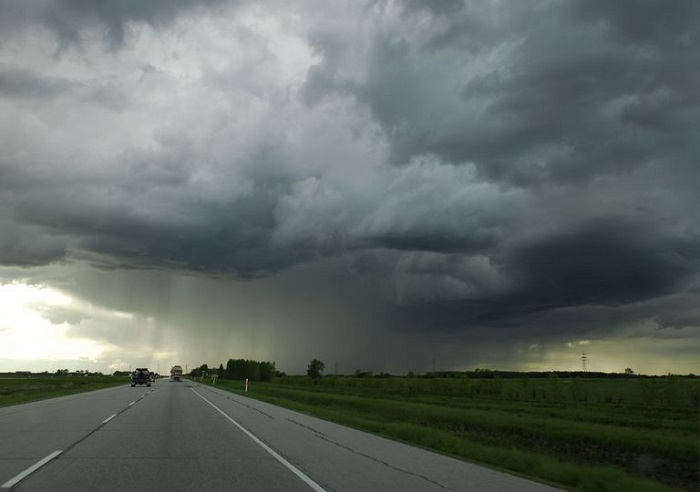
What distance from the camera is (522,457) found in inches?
607

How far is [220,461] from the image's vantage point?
1216cm

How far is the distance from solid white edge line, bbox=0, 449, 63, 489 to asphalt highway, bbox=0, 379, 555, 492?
2cm

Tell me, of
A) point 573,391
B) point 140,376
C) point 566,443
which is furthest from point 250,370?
point 566,443

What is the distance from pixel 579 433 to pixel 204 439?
16.7 metres

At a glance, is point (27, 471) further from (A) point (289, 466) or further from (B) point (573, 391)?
(B) point (573, 391)

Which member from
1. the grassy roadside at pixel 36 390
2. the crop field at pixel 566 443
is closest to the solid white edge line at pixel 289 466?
the crop field at pixel 566 443

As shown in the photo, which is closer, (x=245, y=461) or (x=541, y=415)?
(x=245, y=461)

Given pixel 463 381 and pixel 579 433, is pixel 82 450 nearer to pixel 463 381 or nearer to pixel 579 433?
pixel 579 433

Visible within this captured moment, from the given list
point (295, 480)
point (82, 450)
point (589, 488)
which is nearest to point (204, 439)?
point (82, 450)

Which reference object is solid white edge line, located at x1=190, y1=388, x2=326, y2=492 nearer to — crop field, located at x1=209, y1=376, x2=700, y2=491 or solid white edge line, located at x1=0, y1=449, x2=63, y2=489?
solid white edge line, located at x1=0, y1=449, x2=63, y2=489

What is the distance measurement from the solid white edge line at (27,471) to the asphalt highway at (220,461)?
0.06 ft

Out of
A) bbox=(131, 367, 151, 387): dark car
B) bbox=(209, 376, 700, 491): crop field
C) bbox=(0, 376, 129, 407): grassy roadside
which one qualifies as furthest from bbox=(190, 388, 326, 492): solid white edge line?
bbox=(131, 367, 151, 387): dark car

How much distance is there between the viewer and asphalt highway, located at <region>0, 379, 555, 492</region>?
32.1 ft

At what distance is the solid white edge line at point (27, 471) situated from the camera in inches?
366
